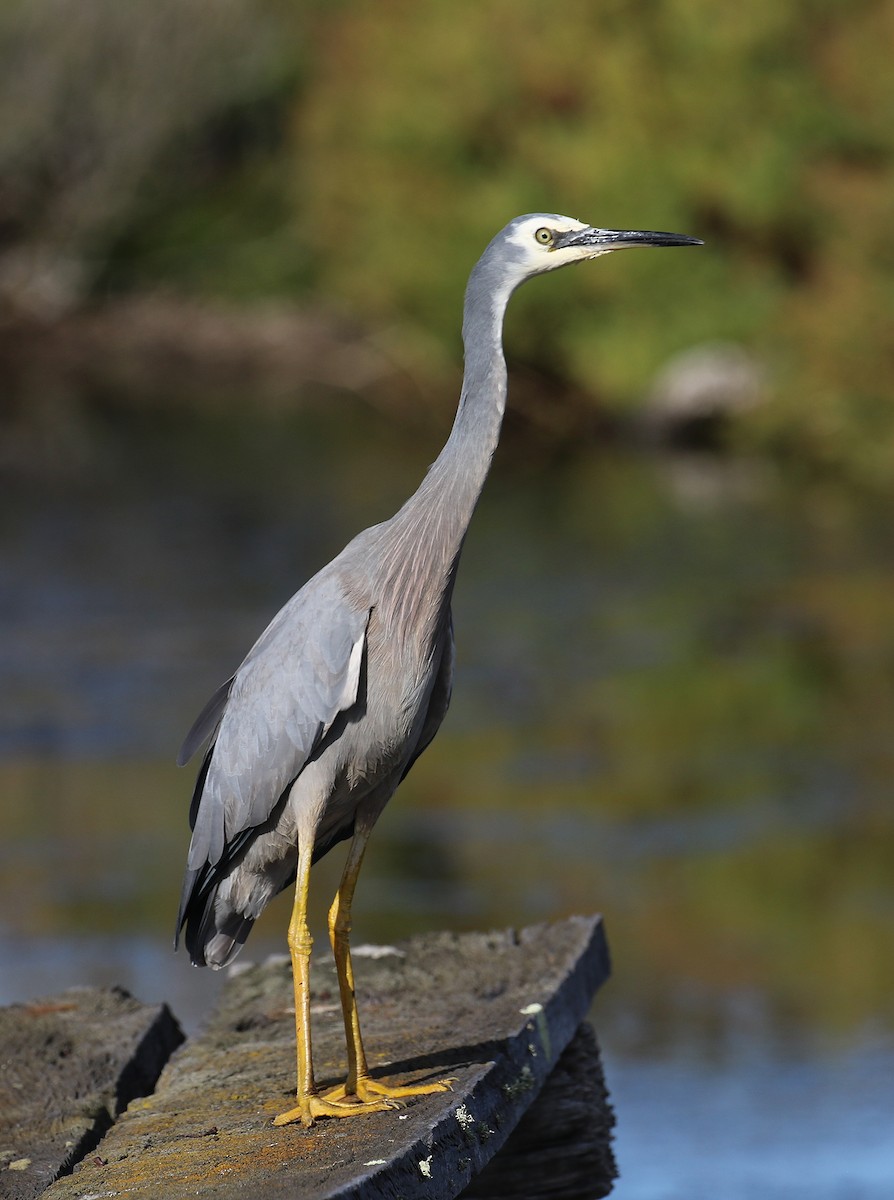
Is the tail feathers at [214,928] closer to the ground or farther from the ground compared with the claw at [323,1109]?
farther from the ground

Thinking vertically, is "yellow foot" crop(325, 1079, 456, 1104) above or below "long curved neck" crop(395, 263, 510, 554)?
below

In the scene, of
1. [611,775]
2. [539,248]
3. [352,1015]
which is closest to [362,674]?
[352,1015]

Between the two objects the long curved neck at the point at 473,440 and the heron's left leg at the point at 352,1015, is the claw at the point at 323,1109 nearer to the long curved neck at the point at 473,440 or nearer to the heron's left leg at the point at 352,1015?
the heron's left leg at the point at 352,1015

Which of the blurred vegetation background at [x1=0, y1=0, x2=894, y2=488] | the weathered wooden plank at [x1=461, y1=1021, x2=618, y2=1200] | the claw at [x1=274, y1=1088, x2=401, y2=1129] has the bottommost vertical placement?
the claw at [x1=274, y1=1088, x2=401, y2=1129]

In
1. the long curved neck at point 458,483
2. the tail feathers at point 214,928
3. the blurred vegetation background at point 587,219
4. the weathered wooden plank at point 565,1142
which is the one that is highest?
the blurred vegetation background at point 587,219

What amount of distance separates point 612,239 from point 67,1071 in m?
2.38

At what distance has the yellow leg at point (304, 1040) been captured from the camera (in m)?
4.05

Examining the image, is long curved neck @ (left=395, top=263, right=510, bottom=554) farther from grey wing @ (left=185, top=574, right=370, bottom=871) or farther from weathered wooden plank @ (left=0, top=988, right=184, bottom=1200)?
weathered wooden plank @ (left=0, top=988, right=184, bottom=1200)

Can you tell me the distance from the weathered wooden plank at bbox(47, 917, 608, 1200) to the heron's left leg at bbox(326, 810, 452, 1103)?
0.29ft

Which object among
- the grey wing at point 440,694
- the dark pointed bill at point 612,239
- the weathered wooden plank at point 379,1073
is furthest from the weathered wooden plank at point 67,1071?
the dark pointed bill at point 612,239

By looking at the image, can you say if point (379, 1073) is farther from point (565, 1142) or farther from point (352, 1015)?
point (565, 1142)

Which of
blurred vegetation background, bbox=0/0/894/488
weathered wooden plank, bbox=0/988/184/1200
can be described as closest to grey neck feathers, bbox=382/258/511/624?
weathered wooden plank, bbox=0/988/184/1200

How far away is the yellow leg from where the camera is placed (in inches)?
A: 159

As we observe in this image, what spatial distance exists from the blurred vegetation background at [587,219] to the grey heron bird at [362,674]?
16.8 m
